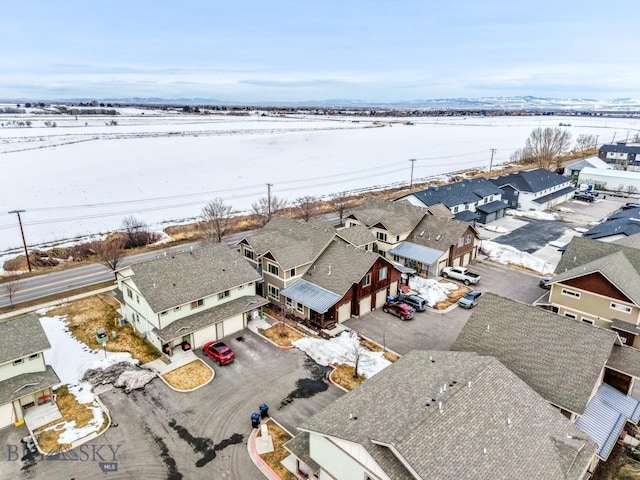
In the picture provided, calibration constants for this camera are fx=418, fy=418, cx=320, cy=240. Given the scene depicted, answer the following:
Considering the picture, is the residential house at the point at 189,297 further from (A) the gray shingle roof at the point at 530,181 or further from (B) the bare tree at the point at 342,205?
(A) the gray shingle roof at the point at 530,181

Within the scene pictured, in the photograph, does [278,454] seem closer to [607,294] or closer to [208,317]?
[208,317]

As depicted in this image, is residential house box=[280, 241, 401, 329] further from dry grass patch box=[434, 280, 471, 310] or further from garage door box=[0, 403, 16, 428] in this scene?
garage door box=[0, 403, 16, 428]

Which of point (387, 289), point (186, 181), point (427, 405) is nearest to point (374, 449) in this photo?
point (427, 405)

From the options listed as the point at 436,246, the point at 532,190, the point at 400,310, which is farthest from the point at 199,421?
the point at 532,190

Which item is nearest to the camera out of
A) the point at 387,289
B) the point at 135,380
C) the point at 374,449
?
the point at 374,449

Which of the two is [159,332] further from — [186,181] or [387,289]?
[186,181]

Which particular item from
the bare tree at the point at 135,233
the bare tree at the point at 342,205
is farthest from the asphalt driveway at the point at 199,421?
the bare tree at the point at 342,205
